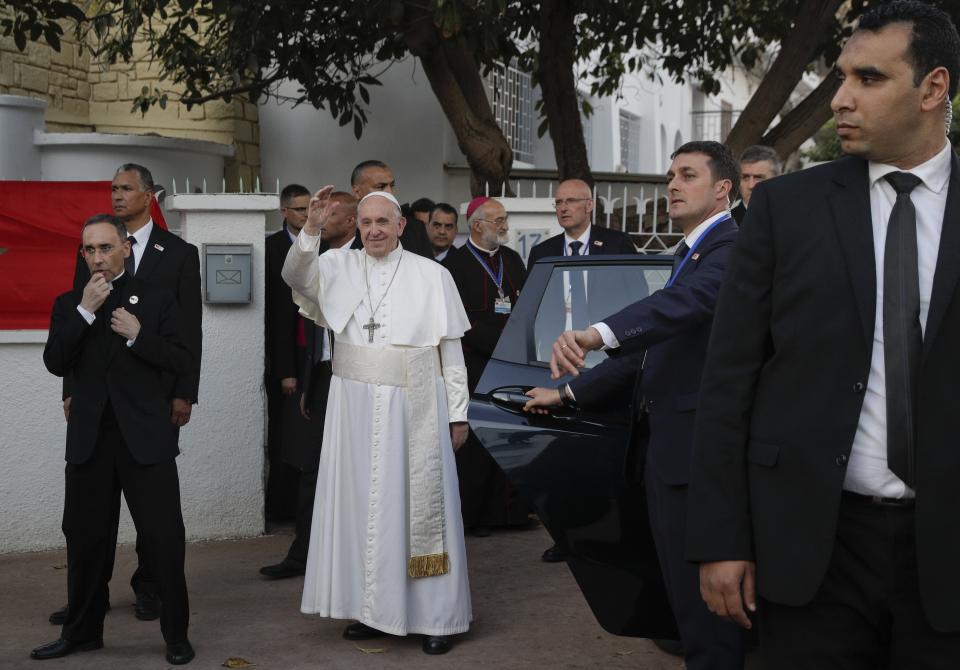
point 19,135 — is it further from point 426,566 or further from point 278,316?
point 426,566

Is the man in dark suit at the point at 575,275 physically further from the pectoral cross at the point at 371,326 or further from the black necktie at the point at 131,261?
the black necktie at the point at 131,261

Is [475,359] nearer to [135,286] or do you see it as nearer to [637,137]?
[135,286]

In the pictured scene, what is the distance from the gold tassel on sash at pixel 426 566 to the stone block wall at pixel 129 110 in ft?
28.6

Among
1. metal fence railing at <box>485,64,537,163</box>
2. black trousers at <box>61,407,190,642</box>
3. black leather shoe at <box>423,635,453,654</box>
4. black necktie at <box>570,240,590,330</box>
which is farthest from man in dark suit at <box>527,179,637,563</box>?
metal fence railing at <box>485,64,537,163</box>

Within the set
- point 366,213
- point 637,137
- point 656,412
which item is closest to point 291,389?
point 366,213

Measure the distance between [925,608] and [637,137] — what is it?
23.8 m

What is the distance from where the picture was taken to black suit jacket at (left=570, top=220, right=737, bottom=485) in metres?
4.07

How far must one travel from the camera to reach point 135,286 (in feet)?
19.1

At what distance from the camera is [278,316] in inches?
318

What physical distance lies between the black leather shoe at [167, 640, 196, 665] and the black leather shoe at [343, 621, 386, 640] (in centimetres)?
72

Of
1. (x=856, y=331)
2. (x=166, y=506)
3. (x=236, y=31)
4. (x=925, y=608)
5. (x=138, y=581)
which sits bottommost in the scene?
(x=138, y=581)

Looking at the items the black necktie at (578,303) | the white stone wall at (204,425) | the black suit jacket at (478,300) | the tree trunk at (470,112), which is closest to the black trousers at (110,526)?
the black necktie at (578,303)

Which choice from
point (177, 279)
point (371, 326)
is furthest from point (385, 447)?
point (177, 279)

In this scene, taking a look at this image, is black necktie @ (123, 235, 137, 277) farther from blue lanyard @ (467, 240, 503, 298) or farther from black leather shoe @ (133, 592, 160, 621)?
blue lanyard @ (467, 240, 503, 298)
